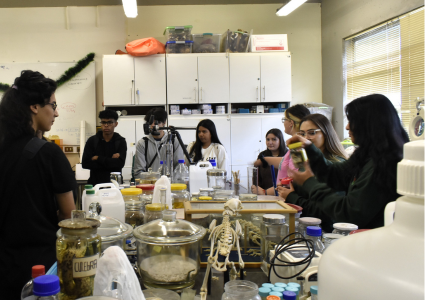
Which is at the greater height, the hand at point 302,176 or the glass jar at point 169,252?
the hand at point 302,176

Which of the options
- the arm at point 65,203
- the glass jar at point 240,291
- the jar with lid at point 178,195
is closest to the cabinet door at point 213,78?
the jar with lid at point 178,195

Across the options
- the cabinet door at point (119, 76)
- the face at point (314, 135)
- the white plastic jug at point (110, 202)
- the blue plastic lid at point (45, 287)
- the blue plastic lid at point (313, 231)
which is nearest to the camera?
the blue plastic lid at point (45, 287)

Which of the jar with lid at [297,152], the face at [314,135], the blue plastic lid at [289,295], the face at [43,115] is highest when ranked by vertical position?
the face at [43,115]

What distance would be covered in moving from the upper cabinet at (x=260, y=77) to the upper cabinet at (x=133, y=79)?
112cm

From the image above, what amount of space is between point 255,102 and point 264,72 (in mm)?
483

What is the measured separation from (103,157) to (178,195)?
187cm

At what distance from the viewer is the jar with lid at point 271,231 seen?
112 centimetres

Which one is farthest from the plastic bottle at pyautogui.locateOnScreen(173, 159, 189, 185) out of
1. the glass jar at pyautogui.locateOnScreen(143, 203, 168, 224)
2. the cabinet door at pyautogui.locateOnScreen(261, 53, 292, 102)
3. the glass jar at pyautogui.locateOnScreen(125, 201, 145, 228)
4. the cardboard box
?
the cardboard box

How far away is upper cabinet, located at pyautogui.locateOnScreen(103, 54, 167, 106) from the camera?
496 cm

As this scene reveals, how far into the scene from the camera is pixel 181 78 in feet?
16.5

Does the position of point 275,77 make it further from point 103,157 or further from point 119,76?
point 103,157

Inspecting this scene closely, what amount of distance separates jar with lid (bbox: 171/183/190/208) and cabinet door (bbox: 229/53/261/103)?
11.2ft

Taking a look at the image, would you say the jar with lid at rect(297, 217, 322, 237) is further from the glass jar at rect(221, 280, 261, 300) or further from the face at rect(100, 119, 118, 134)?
the face at rect(100, 119, 118, 134)

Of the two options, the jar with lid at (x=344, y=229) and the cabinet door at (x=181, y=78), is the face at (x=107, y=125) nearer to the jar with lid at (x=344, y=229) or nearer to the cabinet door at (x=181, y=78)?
the cabinet door at (x=181, y=78)
